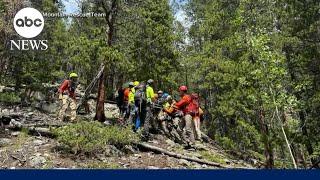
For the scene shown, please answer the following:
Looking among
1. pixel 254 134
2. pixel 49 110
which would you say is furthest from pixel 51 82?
pixel 254 134

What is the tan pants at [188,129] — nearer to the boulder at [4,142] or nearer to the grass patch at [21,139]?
Answer: the grass patch at [21,139]

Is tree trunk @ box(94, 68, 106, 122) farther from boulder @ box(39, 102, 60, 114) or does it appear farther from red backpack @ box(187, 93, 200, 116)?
red backpack @ box(187, 93, 200, 116)

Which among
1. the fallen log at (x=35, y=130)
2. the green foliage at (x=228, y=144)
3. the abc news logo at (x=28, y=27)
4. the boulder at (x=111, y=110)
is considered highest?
the abc news logo at (x=28, y=27)

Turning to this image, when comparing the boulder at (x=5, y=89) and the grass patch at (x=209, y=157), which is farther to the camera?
the boulder at (x=5, y=89)

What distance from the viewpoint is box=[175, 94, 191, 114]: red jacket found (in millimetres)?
16703

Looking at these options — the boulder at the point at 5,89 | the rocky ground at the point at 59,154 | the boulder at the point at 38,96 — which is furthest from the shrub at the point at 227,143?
the boulder at the point at 5,89

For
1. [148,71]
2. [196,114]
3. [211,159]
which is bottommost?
[211,159]

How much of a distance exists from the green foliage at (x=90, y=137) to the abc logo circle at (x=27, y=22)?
5465mm

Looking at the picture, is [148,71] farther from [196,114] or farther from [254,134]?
[196,114]

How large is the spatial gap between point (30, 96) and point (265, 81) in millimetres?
14165

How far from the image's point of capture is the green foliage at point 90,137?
15102 mm

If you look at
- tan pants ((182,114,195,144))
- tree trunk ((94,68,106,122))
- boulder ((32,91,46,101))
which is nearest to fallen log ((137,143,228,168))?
tan pants ((182,114,195,144))

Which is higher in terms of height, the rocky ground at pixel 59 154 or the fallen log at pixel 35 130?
the fallen log at pixel 35 130

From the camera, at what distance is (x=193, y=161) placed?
16.2 metres
